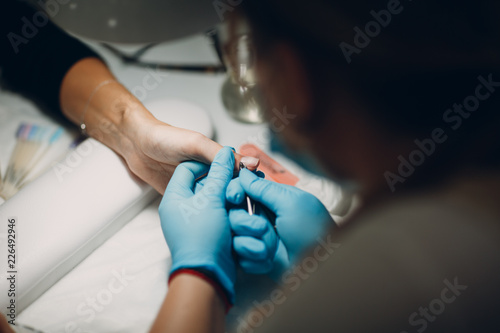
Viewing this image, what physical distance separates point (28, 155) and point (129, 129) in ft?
1.26

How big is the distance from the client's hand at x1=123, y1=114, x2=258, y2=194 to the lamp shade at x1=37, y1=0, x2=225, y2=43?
32 cm

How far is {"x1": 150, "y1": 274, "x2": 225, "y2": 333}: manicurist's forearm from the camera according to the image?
52 cm

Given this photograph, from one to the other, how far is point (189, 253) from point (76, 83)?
79cm

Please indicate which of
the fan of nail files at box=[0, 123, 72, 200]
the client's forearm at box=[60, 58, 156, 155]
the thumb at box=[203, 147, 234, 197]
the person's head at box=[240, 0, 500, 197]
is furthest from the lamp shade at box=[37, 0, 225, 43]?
the fan of nail files at box=[0, 123, 72, 200]

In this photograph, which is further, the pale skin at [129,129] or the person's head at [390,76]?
the pale skin at [129,129]

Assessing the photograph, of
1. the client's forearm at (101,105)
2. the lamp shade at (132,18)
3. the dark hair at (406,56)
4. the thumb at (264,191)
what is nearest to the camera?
the dark hair at (406,56)

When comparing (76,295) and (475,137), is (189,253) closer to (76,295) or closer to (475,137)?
(76,295)

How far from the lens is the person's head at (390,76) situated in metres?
0.34

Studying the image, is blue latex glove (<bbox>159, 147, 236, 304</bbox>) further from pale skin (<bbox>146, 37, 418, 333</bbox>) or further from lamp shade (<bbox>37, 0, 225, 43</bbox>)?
lamp shade (<bbox>37, 0, 225, 43</bbox>)

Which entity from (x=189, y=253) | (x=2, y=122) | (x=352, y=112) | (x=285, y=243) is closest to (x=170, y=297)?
(x=189, y=253)

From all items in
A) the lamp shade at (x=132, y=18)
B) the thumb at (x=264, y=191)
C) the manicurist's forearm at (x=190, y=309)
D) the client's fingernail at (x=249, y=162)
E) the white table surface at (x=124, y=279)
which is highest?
the lamp shade at (x=132, y=18)

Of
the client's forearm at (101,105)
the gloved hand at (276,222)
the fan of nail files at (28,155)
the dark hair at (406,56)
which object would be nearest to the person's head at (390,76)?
the dark hair at (406,56)

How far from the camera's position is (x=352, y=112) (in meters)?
0.38

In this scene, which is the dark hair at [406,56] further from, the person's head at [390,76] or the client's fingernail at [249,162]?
the client's fingernail at [249,162]
